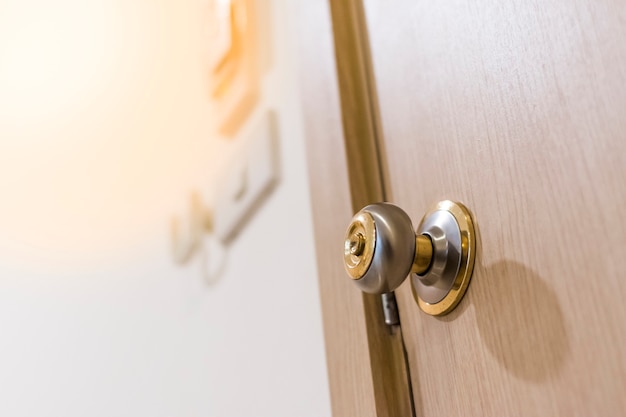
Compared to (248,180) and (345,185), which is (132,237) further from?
(345,185)

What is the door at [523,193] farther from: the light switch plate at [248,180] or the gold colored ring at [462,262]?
the light switch plate at [248,180]

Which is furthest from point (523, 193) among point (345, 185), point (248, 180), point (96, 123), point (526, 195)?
point (96, 123)

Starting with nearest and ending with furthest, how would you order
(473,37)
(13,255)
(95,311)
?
(473,37) < (95,311) < (13,255)

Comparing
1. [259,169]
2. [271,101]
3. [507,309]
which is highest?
[271,101]

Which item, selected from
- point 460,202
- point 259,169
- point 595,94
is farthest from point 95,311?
point 595,94

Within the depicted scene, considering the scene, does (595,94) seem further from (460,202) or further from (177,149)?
(177,149)

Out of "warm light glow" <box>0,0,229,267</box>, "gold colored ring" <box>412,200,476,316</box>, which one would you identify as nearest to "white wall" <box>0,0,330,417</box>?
"warm light glow" <box>0,0,229,267</box>

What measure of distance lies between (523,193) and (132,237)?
2.96 ft

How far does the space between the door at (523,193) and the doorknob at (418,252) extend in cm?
1

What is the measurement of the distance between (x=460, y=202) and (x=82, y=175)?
3.49 ft

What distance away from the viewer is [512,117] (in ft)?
1.42

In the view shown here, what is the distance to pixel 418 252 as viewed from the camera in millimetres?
447

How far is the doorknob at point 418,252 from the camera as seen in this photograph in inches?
16.8

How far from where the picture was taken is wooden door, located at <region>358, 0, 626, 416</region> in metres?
0.35
